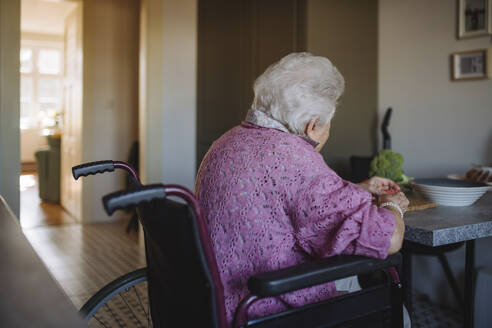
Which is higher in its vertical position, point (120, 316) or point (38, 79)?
point (38, 79)

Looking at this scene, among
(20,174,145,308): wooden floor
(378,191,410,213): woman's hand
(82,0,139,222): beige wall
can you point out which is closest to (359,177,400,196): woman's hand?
(378,191,410,213): woman's hand

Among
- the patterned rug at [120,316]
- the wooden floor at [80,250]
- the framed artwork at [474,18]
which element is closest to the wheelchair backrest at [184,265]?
the patterned rug at [120,316]

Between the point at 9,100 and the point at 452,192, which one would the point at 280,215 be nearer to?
the point at 452,192

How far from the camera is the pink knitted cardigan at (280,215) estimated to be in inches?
42.3

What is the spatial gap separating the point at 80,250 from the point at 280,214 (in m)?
3.22

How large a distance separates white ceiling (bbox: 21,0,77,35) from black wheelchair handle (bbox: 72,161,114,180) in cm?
492

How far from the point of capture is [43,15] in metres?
8.26

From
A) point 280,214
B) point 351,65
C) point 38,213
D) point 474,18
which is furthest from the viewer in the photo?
point 38,213

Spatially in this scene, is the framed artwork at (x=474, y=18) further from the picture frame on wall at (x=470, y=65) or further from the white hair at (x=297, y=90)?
the white hair at (x=297, y=90)

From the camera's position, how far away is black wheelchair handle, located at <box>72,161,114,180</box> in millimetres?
1269

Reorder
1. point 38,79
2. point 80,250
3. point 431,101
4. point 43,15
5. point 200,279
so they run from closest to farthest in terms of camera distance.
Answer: point 200,279, point 431,101, point 80,250, point 43,15, point 38,79

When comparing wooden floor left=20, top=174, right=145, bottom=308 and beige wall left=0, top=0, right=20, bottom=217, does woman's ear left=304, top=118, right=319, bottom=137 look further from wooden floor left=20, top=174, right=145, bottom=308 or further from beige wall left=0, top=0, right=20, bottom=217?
beige wall left=0, top=0, right=20, bottom=217

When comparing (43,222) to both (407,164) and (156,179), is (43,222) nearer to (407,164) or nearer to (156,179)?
(156,179)

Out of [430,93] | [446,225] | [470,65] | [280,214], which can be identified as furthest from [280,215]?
[430,93]
